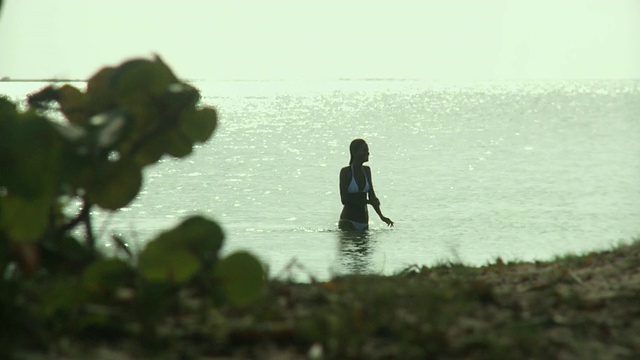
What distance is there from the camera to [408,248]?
1355 cm

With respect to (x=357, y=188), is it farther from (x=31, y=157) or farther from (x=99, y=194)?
(x=31, y=157)

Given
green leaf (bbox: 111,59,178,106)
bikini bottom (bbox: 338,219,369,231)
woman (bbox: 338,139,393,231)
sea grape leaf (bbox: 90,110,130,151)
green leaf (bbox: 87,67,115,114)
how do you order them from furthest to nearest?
1. bikini bottom (bbox: 338,219,369,231)
2. woman (bbox: 338,139,393,231)
3. green leaf (bbox: 87,67,115,114)
4. green leaf (bbox: 111,59,178,106)
5. sea grape leaf (bbox: 90,110,130,151)

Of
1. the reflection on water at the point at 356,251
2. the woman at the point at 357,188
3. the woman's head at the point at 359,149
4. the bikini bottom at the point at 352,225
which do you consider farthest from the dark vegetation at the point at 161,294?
the bikini bottom at the point at 352,225

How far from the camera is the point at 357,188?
520 inches

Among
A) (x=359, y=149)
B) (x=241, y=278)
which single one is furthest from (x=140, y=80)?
(x=359, y=149)

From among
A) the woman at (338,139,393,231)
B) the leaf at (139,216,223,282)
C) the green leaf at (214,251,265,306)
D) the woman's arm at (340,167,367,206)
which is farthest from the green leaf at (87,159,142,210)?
the woman's arm at (340,167,367,206)

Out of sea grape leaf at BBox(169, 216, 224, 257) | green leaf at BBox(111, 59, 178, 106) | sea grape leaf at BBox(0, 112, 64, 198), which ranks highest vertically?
green leaf at BBox(111, 59, 178, 106)

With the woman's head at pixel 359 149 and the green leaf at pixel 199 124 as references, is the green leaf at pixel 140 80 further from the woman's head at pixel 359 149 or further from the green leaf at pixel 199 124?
the woman's head at pixel 359 149

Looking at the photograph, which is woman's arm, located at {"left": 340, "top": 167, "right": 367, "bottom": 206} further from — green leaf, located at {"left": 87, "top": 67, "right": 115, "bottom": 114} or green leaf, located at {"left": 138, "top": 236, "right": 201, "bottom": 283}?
green leaf, located at {"left": 138, "top": 236, "right": 201, "bottom": 283}

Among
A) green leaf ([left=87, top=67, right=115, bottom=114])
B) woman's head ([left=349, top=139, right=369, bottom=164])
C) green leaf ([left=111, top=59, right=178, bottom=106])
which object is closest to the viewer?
green leaf ([left=111, top=59, right=178, bottom=106])

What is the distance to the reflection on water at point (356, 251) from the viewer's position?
9789mm

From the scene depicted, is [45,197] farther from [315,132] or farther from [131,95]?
[315,132]

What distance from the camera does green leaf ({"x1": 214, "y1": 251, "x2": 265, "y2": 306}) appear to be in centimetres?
284

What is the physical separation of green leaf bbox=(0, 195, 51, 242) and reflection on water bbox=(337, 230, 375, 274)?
594cm
